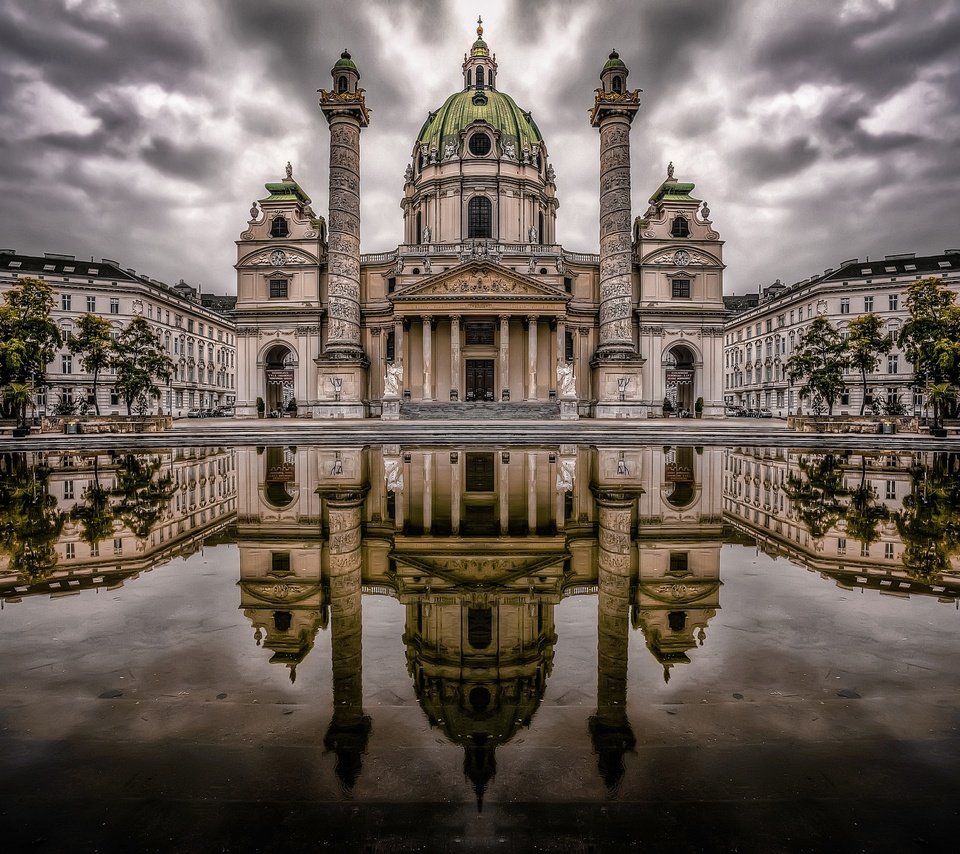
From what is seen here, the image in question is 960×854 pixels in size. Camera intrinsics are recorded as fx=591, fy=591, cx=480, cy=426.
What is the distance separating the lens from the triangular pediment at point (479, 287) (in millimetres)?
47969

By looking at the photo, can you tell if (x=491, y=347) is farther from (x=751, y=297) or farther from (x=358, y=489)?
(x=751, y=297)

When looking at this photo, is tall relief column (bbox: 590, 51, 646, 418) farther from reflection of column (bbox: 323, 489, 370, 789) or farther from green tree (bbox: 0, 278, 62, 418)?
reflection of column (bbox: 323, 489, 370, 789)

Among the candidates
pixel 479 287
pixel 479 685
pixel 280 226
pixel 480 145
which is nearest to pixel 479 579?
pixel 479 685

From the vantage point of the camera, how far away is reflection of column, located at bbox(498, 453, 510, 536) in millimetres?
8953

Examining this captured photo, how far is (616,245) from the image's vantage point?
4616 cm

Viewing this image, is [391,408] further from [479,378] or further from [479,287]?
[479,287]

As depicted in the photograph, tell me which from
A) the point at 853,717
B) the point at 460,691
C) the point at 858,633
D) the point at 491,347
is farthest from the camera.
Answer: the point at 491,347

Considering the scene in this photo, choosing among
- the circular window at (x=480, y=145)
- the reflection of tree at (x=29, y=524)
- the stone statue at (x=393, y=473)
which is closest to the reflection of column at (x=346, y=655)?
the reflection of tree at (x=29, y=524)

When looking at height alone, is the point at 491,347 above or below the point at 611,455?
above

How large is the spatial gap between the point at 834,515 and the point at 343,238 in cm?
4368

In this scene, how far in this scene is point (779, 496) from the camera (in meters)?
12.5

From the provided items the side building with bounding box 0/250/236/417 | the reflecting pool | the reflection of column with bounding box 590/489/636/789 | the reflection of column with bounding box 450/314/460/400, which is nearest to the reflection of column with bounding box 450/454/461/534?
the reflecting pool

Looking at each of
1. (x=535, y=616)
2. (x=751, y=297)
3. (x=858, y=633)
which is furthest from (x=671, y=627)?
(x=751, y=297)

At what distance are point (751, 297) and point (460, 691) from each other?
12867 centimetres
